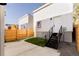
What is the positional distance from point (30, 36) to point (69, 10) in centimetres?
78

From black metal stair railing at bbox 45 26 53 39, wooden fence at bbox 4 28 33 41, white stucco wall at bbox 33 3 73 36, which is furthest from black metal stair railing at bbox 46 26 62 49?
wooden fence at bbox 4 28 33 41

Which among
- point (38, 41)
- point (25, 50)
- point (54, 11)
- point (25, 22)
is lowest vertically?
point (25, 50)

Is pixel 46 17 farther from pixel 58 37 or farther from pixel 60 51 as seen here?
pixel 60 51

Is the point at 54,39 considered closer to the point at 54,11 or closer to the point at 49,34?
the point at 49,34

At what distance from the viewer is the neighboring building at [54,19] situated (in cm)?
285

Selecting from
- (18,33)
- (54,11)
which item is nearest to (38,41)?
(18,33)

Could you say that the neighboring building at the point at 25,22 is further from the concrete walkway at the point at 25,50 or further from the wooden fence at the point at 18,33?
the concrete walkway at the point at 25,50

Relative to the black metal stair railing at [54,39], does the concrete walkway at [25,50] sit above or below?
below

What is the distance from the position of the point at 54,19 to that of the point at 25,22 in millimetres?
491

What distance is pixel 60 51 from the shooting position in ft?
9.33

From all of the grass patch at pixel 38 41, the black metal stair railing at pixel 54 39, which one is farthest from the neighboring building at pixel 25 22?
the black metal stair railing at pixel 54 39

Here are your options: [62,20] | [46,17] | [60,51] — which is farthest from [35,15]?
[60,51]

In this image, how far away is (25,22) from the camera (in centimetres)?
296

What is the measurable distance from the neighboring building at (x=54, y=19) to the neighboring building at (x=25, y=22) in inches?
3.2
